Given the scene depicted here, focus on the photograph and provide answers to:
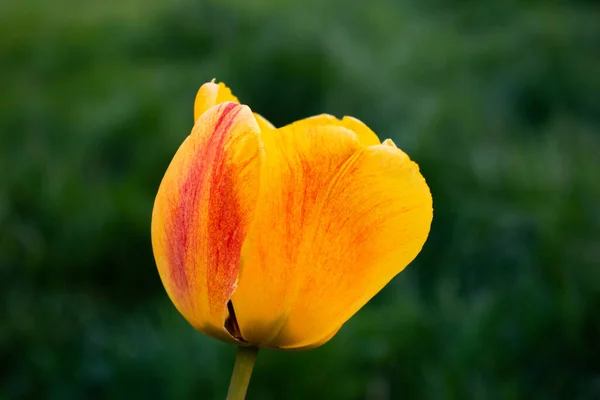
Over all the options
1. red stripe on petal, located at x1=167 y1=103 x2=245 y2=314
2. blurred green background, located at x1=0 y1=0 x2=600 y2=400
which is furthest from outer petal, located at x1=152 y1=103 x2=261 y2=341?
blurred green background, located at x1=0 y1=0 x2=600 y2=400

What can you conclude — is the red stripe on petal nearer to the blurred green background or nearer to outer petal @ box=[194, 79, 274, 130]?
outer petal @ box=[194, 79, 274, 130]

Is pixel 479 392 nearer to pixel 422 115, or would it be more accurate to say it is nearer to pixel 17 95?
pixel 422 115

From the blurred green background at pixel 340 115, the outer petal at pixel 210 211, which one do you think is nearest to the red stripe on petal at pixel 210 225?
the outer petal at pixel 210 211

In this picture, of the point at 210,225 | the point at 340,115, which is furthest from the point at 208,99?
the point at 340,115

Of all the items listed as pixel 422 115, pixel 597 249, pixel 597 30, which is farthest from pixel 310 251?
pixel 597 30

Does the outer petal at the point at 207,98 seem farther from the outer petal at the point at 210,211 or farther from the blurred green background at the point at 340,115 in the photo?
the blurred green background at the point at 340,115

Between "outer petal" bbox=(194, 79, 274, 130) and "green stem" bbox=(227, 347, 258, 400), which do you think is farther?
"outer petal" bbox=(194, 79, 274, 130)

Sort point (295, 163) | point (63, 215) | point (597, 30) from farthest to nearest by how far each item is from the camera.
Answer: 1. point (597, 30)
2. point (63, 215)
3. point (295, 163)
